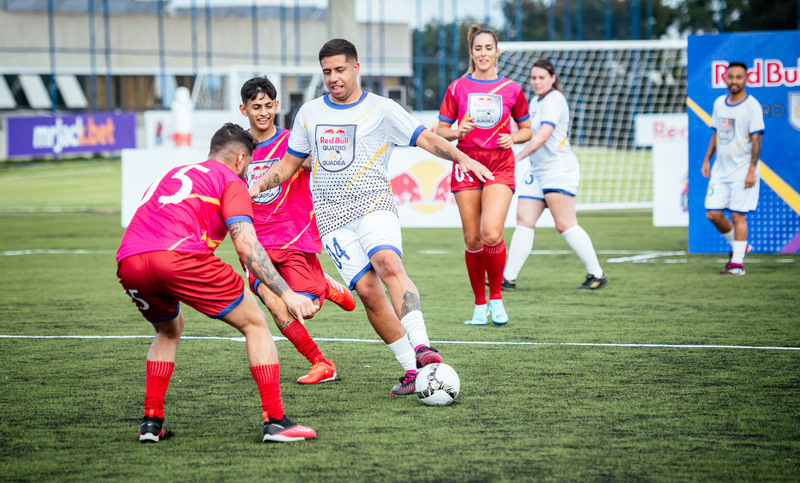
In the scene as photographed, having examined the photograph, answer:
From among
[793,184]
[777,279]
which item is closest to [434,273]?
[777,279]

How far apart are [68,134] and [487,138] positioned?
2894 cm

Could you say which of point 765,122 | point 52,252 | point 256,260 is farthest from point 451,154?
point 52,252

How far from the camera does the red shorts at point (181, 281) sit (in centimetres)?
421

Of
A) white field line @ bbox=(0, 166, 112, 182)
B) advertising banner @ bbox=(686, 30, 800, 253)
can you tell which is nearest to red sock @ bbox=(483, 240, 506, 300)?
advertising banner @ bbox=(686, 30, 800, 253)

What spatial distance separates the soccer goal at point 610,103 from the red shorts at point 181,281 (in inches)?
601

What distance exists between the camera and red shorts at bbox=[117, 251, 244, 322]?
4207 millimetres

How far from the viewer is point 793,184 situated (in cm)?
1156

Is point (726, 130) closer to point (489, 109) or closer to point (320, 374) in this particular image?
point (489, 109)

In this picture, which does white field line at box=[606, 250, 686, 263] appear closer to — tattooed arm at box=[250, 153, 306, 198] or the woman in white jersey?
the woman in white jersey

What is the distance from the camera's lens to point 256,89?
224 inches

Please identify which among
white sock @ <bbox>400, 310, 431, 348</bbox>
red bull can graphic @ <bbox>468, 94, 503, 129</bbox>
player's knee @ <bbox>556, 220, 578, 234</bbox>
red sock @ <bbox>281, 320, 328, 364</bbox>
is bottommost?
red sock @ <bbox>281, 320, 328, 364</bbox>

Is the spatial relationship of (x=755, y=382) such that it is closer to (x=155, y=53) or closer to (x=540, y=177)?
(x=540, y=177)

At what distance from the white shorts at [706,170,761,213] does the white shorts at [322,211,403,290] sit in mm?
5989

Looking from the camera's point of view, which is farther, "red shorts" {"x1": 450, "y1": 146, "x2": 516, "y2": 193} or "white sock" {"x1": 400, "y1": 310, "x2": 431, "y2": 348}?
"red shorts" {"x1": 450, "y1": 146, "x2": 516, "y2": 193}
